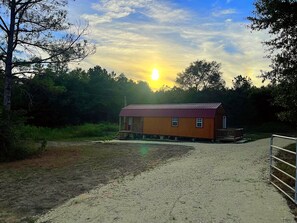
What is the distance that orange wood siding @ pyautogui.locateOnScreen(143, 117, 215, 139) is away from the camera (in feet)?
87.1

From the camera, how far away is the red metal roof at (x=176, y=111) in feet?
89.0

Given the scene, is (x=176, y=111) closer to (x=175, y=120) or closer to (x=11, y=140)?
(x=175, y=120)

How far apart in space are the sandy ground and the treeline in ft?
97.4

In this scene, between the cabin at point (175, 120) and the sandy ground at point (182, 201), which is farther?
the cabin at point (175, 120)

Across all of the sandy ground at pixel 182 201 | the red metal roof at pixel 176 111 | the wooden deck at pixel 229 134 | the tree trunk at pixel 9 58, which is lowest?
the sandy ground at pixel 182 201

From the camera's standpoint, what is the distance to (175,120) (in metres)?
28.8

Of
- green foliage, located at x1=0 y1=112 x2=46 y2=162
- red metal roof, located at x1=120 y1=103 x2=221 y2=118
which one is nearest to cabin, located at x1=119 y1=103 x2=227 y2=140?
red metal roof, located at x1=120 y1=103 x2=221 y2=118

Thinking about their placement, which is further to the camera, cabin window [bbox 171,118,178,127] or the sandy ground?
cabin window [bbox 171,118,178,127]

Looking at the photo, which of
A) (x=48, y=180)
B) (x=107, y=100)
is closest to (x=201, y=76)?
(x=107, y=100)

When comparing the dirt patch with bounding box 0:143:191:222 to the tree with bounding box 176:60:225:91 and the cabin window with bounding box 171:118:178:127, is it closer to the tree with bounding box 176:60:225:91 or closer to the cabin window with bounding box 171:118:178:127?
the cabin window with bounding box 171:118:178:127

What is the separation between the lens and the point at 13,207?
21.0 feet

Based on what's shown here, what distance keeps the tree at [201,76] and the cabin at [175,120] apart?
1479 inches

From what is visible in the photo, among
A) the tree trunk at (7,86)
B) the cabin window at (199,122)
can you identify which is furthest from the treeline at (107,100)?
the tree trunk at (7,86)

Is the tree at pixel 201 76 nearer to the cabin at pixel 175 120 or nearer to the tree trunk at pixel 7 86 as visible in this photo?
the cabin at pixel 175 120
